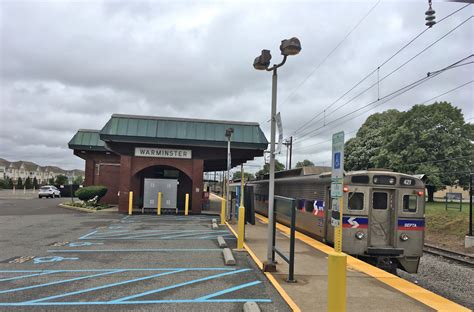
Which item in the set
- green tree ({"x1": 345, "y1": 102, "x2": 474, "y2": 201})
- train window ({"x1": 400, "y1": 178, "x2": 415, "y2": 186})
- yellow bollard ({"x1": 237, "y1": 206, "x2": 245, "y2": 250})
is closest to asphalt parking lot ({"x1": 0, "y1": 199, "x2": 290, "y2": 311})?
yellow bollard ({"x1": 237, "y1": 206, "x2": 245, "y2": 250})

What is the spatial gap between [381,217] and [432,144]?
29.2 metres

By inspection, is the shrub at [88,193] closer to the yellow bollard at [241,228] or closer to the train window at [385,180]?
the yellow bollard at [241,228]

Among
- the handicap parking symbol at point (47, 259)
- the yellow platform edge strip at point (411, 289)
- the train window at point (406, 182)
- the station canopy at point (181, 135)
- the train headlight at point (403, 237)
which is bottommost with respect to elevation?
the handicap parking symbol at point (47, 259)

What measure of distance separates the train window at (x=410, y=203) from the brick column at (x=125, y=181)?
56.9ft

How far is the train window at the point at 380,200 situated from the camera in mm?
9891

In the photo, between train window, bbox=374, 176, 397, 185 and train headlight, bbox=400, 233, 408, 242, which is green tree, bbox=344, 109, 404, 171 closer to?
train window, bbox=374, 176, 397, 185

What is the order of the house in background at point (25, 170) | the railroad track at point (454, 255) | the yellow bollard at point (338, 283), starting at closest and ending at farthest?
1. the yellow bollard at point (338, 283)
2. the railroad track at point (454, 255)
3. the house in background at point (25, 170)

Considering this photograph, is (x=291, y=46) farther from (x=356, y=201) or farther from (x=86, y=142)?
(x=86, y=142)

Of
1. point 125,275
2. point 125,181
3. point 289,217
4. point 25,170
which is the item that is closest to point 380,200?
point 289,217

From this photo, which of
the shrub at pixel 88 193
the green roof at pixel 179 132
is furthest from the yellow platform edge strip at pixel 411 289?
the shrub at pixel 88 193

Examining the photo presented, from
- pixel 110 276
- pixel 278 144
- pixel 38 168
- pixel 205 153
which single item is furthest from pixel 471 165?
pixel 38 168

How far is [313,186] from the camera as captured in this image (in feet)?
41.1

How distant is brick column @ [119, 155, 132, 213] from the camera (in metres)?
23.1

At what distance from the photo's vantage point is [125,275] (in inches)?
293
